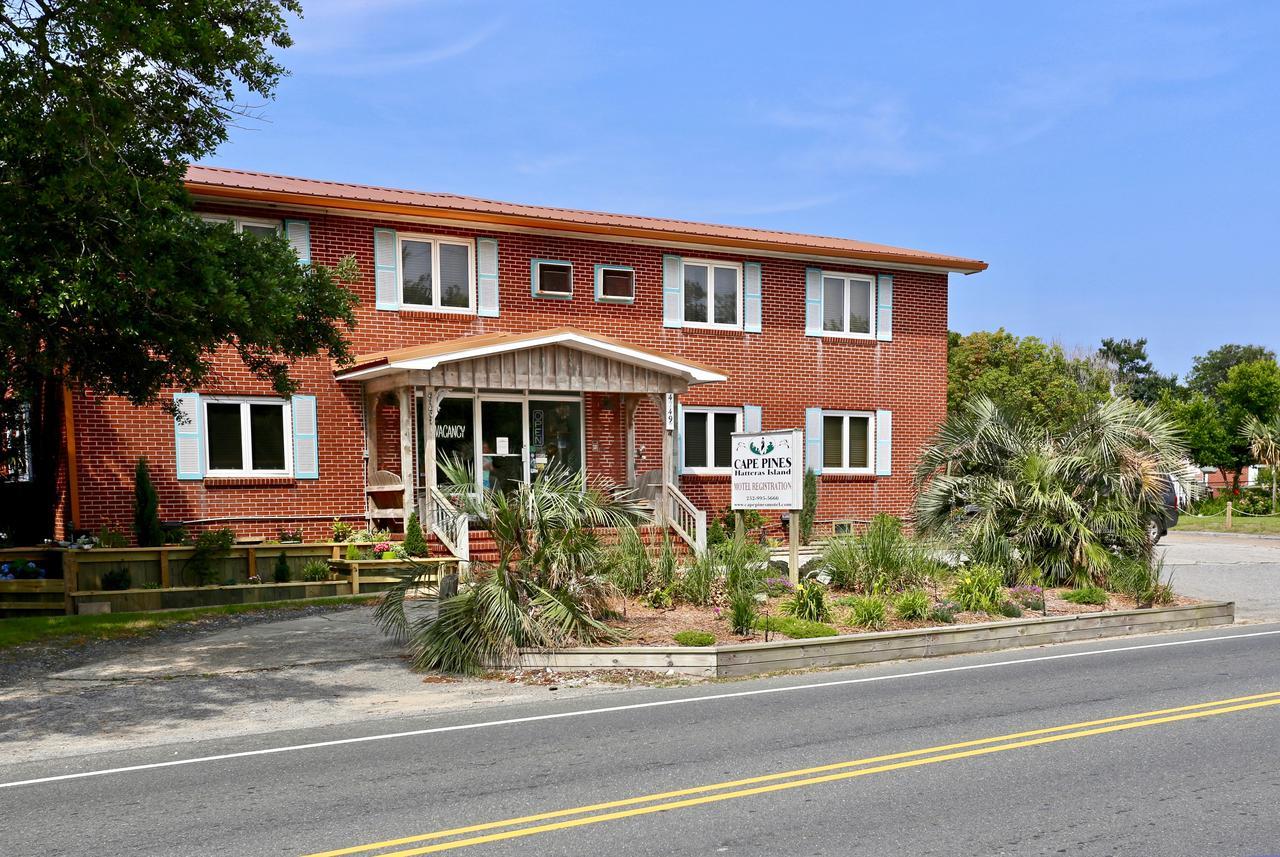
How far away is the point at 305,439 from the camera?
19.5 meters

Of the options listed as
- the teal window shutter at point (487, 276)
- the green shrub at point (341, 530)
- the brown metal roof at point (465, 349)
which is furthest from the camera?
the teal window shutter at point (487, 276)

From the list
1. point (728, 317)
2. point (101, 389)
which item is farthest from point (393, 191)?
point (101, 389)

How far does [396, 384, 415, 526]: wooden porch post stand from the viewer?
731 inches

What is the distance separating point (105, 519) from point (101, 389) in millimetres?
5318

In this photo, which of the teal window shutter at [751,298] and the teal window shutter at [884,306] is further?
the teal window shutter at [884,306]

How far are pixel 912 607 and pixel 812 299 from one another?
1213cm

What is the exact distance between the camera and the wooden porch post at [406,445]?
1858cm

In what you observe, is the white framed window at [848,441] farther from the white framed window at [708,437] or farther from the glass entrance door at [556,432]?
the glass entrance door at [556,432]

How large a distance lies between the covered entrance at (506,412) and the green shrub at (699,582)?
4.40m

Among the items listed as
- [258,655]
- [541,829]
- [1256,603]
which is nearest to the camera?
[541,829]

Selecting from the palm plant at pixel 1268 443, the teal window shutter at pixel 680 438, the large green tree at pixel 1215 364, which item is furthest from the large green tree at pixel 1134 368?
the teal window shutter at pixel 680 438

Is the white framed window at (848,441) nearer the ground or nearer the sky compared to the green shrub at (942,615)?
nearer the sky

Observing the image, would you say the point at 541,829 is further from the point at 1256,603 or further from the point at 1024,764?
the point at 1256,603

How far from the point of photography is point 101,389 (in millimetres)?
13547
